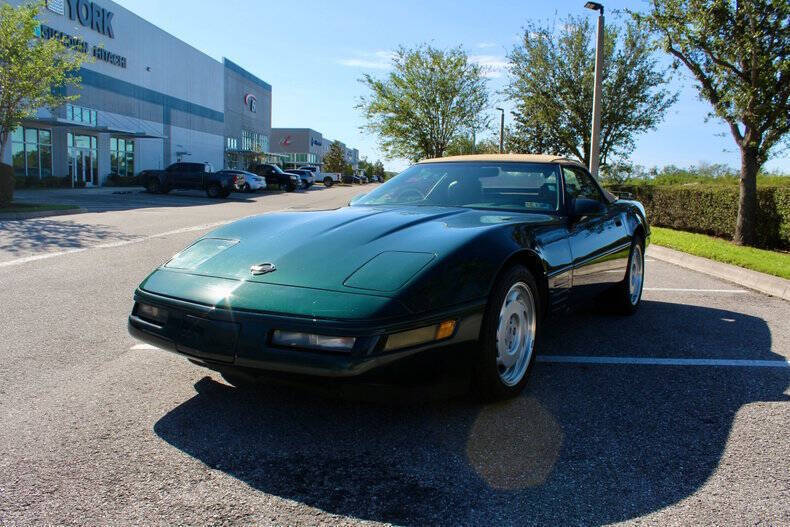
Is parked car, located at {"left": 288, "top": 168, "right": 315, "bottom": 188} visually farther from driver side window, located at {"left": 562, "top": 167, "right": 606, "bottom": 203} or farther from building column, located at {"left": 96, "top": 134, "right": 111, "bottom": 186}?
driver side window, located at {"left": 562, "top": 167, "right": 606, "bottom": 203}

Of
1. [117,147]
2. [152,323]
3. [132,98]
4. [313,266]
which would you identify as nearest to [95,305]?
[152,323]

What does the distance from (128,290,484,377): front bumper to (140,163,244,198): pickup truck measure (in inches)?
1045

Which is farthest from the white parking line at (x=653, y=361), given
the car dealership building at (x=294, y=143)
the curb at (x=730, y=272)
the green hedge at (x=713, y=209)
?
the car dealership building at (x=294, y=143)

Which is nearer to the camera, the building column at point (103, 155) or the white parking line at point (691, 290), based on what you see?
the white parking line at point (691, 290)

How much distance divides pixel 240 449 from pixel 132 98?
42281 millimetres

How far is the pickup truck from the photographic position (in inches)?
1111

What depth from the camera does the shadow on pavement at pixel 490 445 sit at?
2.22 meters

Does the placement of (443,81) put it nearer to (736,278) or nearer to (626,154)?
(626,154)

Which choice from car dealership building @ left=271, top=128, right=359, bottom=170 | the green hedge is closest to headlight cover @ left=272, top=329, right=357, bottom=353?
the green hedge

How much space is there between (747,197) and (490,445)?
1148cm

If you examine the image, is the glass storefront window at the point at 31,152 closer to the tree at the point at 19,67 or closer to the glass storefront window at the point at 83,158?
the glass storefront window at the point at 83,158

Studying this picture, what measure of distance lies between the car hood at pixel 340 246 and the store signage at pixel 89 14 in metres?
34.4

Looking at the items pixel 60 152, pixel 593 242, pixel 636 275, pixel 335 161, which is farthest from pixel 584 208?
pixel 335 161

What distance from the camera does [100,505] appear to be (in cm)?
212
